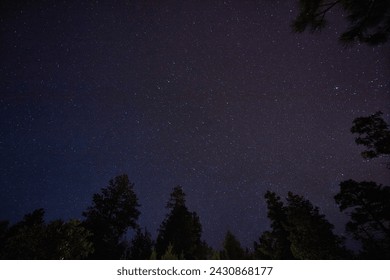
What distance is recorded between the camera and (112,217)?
20906 mm

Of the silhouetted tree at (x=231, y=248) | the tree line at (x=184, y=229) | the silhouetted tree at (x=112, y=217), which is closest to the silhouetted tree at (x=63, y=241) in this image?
the tree line at (x=184, y=229)

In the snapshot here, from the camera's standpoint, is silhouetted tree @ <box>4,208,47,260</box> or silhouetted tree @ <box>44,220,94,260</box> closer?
silhouetted tree @ <box>4,208,47,260</box>

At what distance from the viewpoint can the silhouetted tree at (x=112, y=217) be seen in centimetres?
1873

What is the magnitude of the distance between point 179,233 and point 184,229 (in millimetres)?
664

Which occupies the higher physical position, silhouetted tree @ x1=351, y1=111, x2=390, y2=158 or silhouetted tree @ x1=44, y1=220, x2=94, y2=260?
silhouetted tree @ x1=351, y1=111, x2=390, y2=158

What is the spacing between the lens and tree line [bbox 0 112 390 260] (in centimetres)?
880

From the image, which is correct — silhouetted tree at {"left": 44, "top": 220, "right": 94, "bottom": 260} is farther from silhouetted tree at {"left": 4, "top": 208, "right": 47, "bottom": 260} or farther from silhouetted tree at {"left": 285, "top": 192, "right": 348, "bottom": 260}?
silhouetted tree at {"left": 285, "top": 192, "right": 348, "bottom": 260}

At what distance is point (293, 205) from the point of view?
18375 mm

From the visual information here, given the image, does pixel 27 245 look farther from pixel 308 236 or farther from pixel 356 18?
pixel 308 236

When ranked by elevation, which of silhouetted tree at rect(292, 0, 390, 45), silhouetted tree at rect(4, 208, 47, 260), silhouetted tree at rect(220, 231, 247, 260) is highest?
silhouetted tree at rect(292, 0, 390, 45)

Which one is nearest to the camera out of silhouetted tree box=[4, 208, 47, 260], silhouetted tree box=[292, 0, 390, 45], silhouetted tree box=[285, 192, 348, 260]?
silhouetted tree box=[292, 0, 390, 45]

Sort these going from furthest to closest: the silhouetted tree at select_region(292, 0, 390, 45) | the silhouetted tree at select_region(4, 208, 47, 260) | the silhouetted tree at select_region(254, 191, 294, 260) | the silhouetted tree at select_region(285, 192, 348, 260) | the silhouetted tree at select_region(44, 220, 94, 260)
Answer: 1. the silhouetted tree at select_region(254, 191, 294, 260)
2. the silhouetted tree at select_region(285, 192, 348, 260)
3. the silhouetted tree at select_region(44, 220, 94, 260)
4. the silhouetted tree at select_region(4, 208, 47, 260)
5. the silhouetted tree at select_region(292, 0, 390, 45)

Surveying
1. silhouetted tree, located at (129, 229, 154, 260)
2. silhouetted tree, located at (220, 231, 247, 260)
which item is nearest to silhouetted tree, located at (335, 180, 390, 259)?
silhouetted tree, located at (129, 229, 154, 260)

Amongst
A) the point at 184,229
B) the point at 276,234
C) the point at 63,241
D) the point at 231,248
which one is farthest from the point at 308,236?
the point at 231,248
